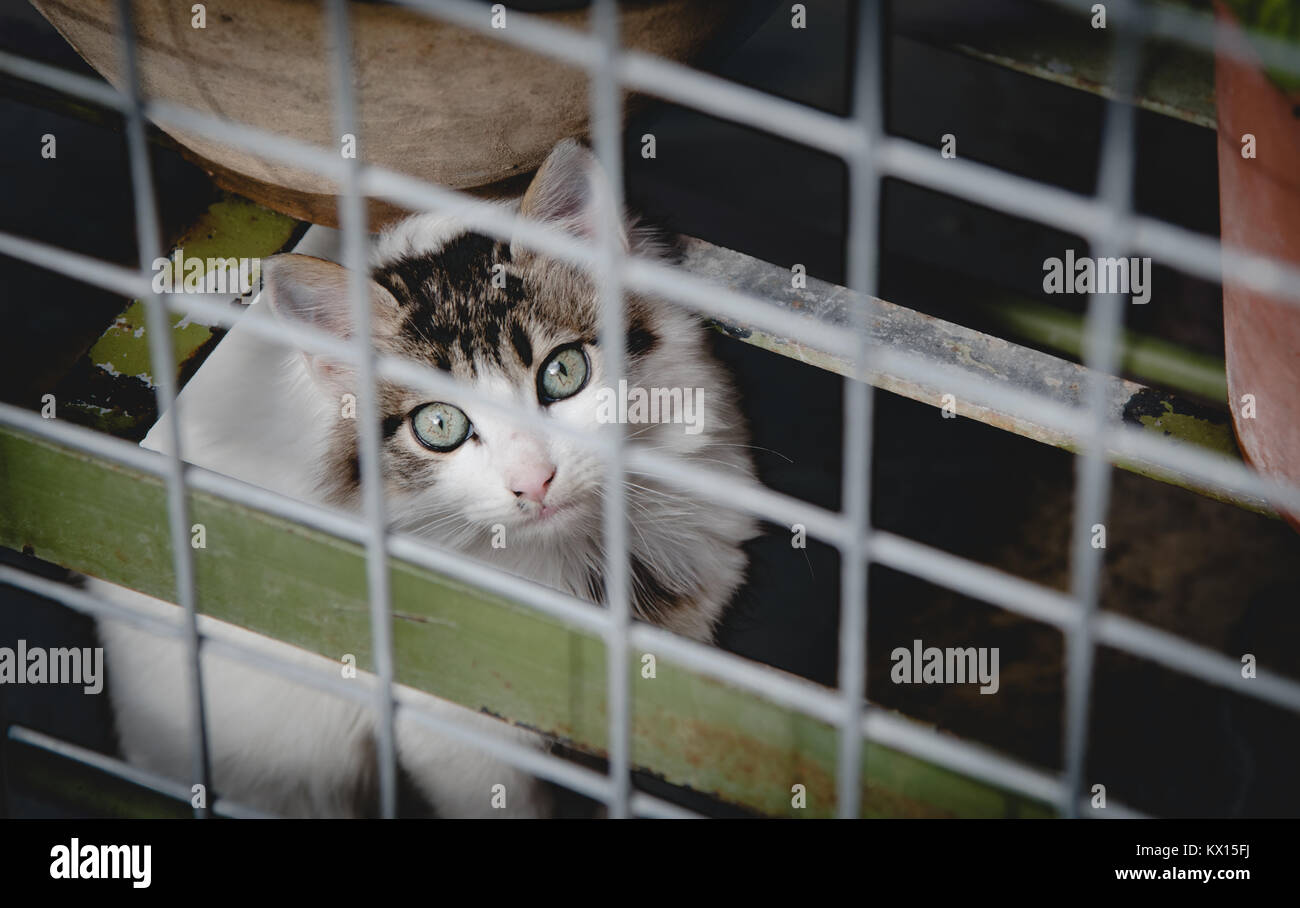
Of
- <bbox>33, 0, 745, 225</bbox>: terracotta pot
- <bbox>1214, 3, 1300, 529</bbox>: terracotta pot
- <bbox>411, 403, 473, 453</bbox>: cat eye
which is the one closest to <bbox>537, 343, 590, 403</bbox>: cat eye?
<bbox>411, 403, 473, 453</bbox>: cat eye

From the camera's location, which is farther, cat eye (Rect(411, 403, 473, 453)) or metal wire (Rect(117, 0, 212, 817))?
cat eye (Rect(411, 403, 473, 453))

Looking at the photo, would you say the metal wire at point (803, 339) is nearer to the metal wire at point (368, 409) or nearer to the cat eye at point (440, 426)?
the metal wire at point (368, 409)

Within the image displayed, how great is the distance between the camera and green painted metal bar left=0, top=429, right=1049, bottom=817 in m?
0.81

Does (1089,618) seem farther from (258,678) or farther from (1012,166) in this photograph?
(1012,166)

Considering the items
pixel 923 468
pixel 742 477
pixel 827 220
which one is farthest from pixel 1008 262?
pixel 742 477

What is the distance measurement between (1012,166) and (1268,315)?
158 centimetres

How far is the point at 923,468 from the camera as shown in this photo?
6.74 feet

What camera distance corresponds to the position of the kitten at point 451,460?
129 cm

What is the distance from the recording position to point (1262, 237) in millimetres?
735

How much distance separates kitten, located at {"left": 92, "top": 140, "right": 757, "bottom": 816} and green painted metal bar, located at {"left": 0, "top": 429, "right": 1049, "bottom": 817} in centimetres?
33

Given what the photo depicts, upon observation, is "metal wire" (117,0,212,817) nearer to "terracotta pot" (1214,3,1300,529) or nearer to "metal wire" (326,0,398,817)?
"metal wire" (326,0,398,817)

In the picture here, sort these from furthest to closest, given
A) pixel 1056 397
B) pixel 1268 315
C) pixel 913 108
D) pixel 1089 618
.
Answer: pixel 913 108
pixel 1056 397
pixel 1268 315
pixel 1089 618

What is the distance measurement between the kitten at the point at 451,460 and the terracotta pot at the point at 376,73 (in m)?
0.17

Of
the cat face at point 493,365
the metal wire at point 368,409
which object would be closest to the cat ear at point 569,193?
the cat face at point 493,365
